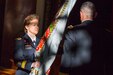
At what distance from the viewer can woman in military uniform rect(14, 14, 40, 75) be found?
4.23m

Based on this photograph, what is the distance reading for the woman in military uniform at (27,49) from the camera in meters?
4.23

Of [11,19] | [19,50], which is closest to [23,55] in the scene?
[19,50]

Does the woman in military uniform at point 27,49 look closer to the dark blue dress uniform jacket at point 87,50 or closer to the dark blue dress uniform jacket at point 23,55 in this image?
the dark blue dress uniform jacket at point 23,55

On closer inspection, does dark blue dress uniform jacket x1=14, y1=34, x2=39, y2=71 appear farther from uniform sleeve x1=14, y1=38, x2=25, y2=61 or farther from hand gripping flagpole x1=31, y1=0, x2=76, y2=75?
hand gripping flagpole x1=31, y1=0, x2=76, y2=75

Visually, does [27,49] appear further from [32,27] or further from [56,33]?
[56,33]

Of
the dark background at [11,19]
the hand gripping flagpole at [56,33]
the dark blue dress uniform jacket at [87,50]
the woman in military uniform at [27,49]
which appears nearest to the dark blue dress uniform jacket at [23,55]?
the woman in military uniform at [27,49]

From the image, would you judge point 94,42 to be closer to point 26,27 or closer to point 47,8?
point 26,27

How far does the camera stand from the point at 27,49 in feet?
14.1

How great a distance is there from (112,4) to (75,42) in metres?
3.42

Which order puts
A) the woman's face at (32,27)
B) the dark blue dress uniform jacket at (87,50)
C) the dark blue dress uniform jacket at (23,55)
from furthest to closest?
the woman's face at (32,27), the dark blue dress uniform jacket at (23,55), the dark blue dress uniform jacket at (87,50)

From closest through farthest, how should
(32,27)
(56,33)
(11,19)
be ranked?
1. (56,33)
2. (32,27)
3. (11,19)

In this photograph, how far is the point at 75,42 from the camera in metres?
3.76

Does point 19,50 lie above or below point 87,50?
below

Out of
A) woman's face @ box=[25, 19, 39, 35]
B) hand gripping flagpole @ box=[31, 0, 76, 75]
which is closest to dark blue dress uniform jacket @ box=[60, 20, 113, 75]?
hand gripping flagpole @ box=[31, 0, 76, 75]
